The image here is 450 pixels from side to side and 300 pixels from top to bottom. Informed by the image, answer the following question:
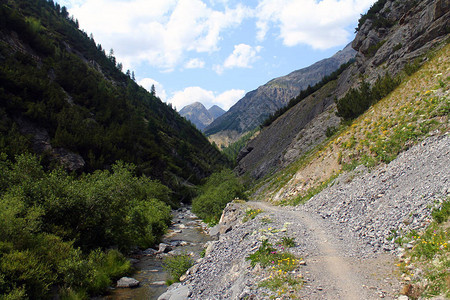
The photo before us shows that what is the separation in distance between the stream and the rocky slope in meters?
3.65

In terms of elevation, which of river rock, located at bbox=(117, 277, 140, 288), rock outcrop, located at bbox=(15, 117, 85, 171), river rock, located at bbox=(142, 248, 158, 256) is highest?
rock outcrop, located at bbox=(15, 117, 85, 171)

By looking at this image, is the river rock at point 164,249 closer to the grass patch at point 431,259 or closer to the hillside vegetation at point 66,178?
the hillside vegetation at point 66,178

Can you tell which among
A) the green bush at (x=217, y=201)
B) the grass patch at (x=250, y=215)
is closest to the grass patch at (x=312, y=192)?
the grass patch at (x=250, y=215)

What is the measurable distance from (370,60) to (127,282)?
2344 inches

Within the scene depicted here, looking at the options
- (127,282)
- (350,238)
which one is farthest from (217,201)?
(350,238)

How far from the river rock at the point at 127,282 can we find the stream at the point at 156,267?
335 mm

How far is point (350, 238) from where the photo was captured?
1166 cm

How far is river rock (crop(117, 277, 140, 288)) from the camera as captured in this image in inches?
693

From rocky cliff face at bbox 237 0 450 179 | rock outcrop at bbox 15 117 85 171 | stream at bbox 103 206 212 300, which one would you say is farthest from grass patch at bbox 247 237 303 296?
rock outcrop at bbox 15 117 85 171

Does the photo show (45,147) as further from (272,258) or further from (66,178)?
(272,258)

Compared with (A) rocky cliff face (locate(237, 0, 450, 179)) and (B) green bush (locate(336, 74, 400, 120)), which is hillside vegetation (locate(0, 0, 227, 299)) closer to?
(A) rocky cliff face (locate(237, 0, 450, 179))

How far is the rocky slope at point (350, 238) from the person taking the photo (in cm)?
805

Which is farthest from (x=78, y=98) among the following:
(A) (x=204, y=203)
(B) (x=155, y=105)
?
(B) (x=155, y=105)

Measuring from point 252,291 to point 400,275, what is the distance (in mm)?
4517
